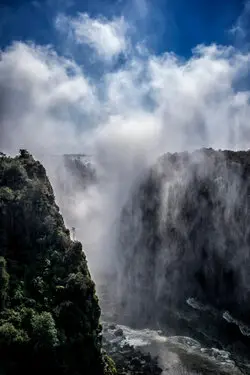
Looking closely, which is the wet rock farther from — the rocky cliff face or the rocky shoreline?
the rocky cliff face

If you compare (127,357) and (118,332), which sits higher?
(118,332)

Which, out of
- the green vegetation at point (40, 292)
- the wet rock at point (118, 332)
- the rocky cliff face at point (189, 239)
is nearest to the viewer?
the green vegetation at point (40, 292)

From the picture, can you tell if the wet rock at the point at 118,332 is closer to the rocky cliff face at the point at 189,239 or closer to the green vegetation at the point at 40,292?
the rocky cliff face at the point at 189,239

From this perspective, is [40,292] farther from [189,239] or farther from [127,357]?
[189,239]

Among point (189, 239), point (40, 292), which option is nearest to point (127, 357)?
point (40, 292)

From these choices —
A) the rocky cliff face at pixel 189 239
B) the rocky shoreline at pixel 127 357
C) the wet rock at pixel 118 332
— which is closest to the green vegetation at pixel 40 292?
the rocky shoreline at pixel 127 357

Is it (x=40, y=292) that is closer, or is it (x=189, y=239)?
(x=40, y=292)

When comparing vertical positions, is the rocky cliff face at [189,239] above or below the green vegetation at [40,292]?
above

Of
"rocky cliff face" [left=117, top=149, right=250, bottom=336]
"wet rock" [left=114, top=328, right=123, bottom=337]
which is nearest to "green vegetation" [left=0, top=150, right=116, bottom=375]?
"wet rock" [left=114, top=328, right=123, bottom=337]
